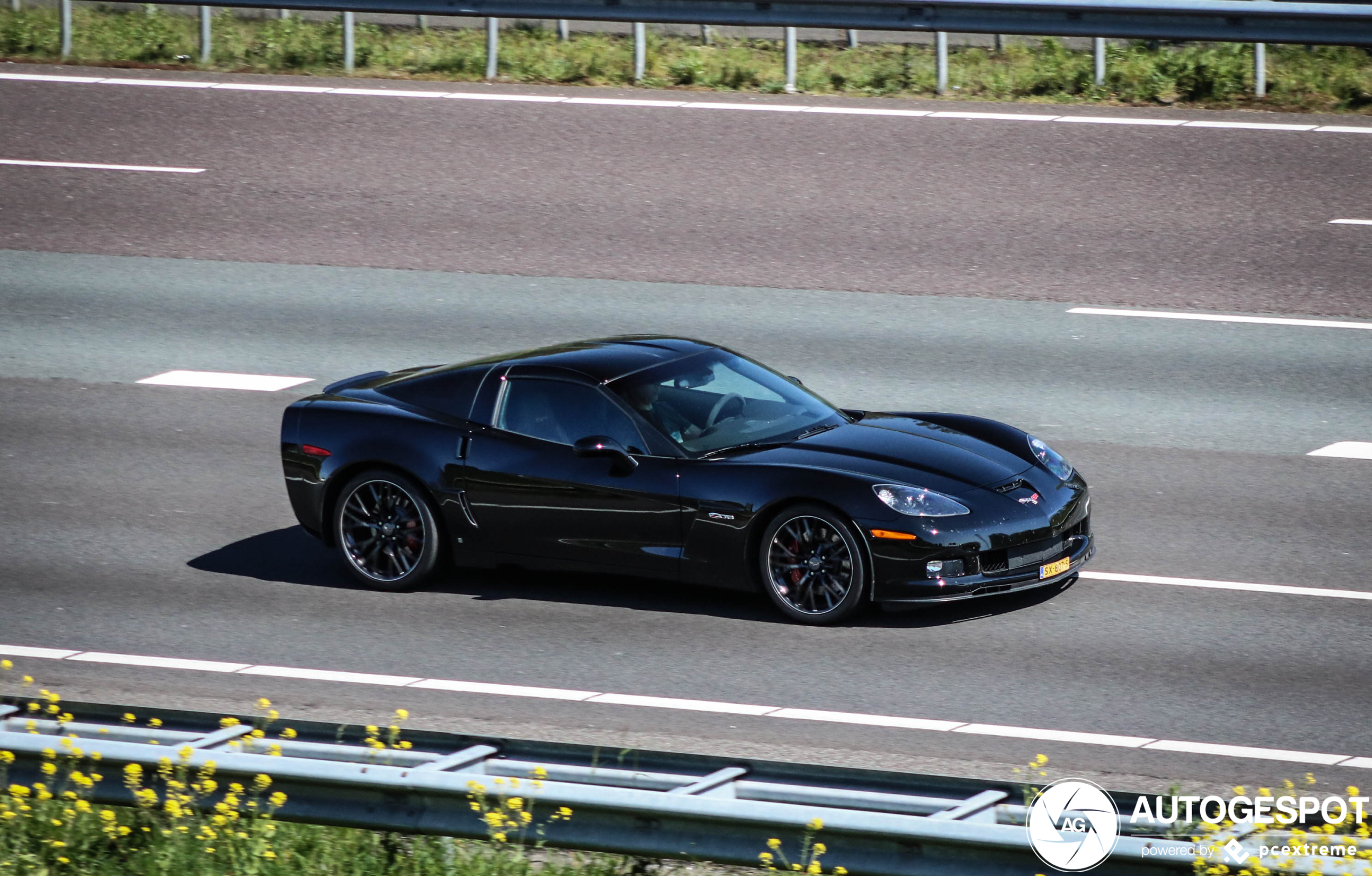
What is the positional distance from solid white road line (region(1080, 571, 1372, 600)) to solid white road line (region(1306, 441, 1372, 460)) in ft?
8.17

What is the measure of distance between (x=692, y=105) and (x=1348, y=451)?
9.68 m

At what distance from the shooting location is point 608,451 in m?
9.40

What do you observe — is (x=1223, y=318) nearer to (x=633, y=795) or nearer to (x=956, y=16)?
(x=956, y=16)

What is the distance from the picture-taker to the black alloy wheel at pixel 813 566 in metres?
8.97

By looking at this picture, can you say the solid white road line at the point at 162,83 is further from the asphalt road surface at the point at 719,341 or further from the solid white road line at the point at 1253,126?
the solid white road line at the point at 1253,126

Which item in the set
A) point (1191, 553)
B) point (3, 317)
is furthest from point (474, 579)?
point (3, 317)

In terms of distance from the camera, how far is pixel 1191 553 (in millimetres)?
10055

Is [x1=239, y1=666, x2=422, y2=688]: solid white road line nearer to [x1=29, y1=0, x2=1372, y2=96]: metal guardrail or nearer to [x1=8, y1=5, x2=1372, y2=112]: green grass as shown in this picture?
[x1=29, y1=0, x2=1372, y2=96]: metal guardrail

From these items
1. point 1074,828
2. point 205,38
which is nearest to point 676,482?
point 1074,828

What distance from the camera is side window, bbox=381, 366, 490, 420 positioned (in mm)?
10047

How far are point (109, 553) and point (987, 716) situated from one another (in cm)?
550

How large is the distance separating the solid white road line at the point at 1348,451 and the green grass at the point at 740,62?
25.4 feet

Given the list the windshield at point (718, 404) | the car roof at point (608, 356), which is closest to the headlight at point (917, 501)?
the windshield at point (718, 404)

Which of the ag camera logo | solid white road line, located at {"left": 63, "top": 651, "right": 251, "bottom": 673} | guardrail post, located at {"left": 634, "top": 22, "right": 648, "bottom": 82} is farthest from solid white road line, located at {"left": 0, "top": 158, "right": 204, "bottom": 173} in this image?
the ag camera logo
